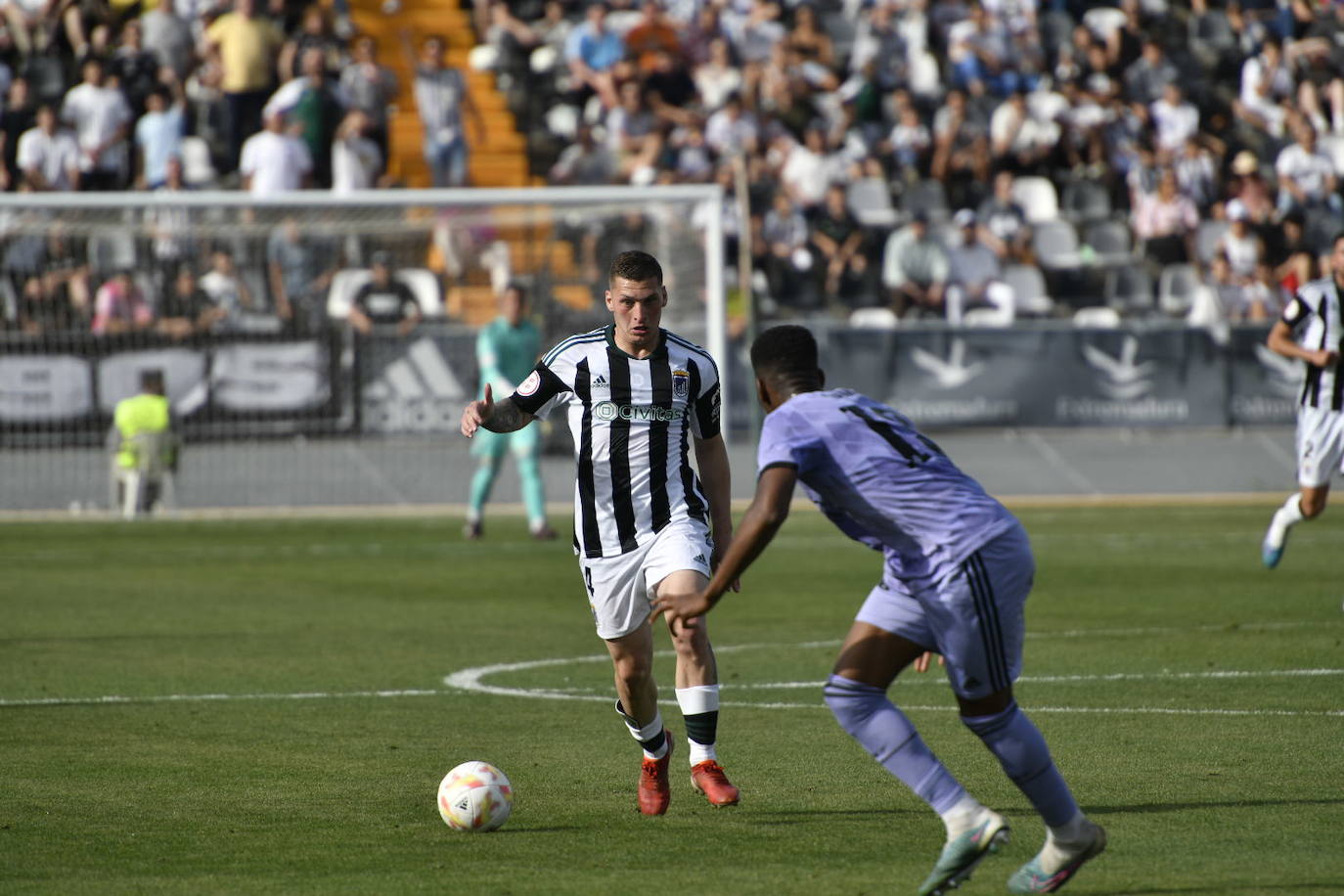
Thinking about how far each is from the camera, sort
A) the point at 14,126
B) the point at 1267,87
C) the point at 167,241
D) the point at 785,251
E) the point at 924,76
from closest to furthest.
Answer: the point at 167,241 < the point at 14,126 < the point at 785,251 < the point at 924,76 < the point at 1267,87

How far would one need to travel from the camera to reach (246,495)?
2255 cm

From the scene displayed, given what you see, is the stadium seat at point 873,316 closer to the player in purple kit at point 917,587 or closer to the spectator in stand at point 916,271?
the spectator in stand at point 916,271

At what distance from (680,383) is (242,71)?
20082 mm

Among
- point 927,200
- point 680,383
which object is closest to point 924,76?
point 927,200

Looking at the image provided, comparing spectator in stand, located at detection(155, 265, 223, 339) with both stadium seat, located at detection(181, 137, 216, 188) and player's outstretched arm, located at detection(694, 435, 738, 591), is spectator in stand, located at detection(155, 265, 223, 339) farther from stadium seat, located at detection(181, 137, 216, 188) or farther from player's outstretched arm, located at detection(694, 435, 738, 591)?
player's outstretched arm, located at detection(694, 435, 738, 591)

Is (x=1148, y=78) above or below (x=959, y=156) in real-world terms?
above

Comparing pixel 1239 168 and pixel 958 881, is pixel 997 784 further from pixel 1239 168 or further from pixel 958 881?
pixel 1239 168

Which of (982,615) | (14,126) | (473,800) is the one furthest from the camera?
(14,126)

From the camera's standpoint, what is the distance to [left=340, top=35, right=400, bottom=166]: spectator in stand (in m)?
26.4

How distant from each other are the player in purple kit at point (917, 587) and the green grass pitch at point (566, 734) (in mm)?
376

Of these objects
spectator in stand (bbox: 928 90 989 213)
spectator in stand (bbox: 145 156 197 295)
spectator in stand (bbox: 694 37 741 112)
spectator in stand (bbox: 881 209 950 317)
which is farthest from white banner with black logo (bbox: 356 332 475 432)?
spectator in stand (bbox: 928 90 989 213)

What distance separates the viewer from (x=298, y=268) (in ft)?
74.9

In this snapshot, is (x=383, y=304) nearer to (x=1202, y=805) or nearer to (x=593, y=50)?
(x=593, y=50)

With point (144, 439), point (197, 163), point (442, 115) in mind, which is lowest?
point (144, 439)
